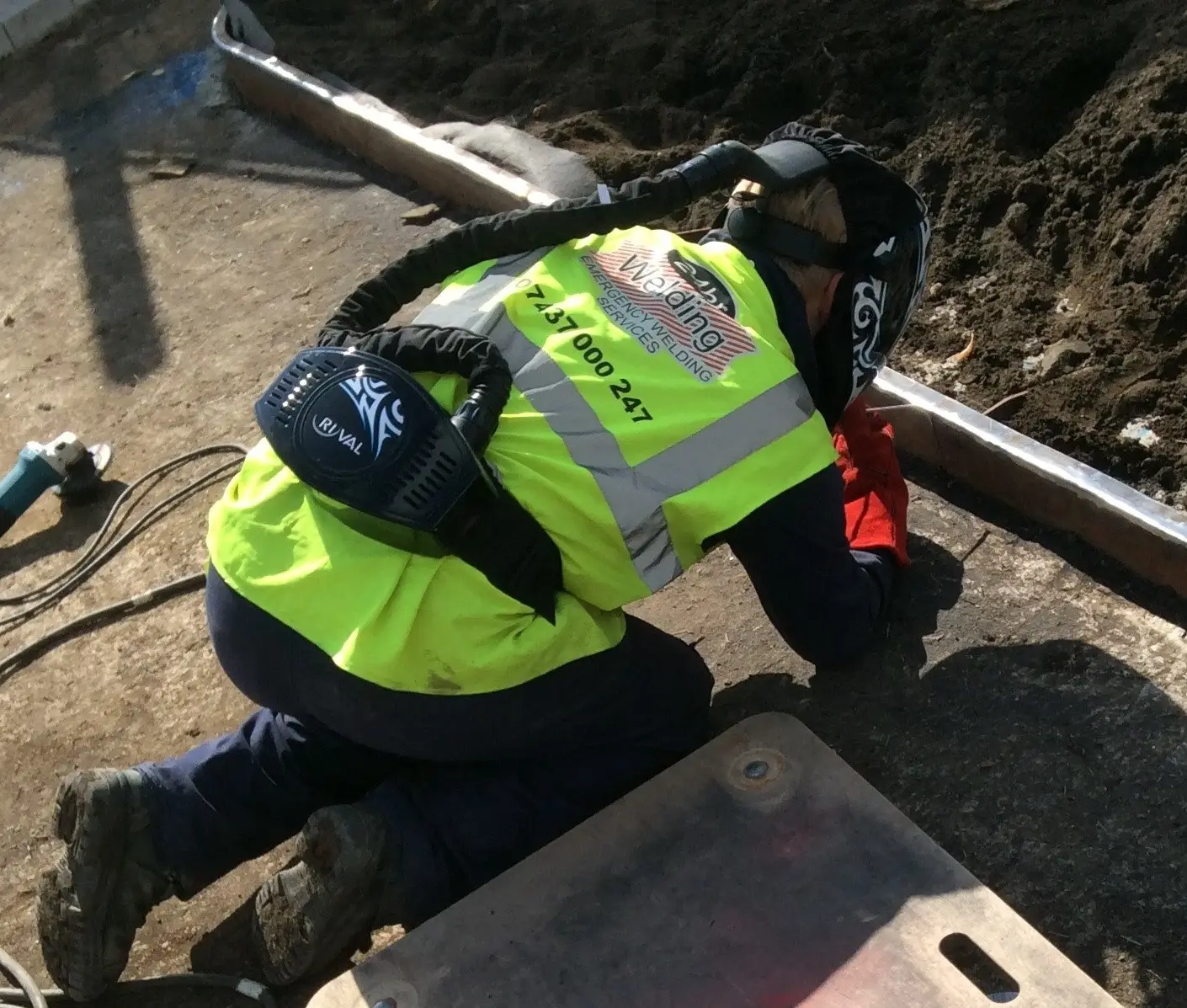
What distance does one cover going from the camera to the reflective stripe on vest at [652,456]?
2.28m

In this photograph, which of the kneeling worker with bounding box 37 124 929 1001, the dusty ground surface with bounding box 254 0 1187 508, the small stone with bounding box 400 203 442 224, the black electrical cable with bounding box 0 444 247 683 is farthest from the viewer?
the small stone with bounding box 400 203 442 224

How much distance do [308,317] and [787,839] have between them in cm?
285

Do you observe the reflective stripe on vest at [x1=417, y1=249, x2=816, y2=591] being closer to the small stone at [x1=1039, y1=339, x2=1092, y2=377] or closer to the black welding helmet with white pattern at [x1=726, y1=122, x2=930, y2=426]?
the black welding helmet with white pattern at [x1=726, y1=122, x2=930, y2=426]

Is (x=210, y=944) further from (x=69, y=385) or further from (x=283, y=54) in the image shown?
(x=283, y=54)

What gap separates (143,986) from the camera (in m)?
2.63

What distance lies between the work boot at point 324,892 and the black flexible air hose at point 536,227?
2.95 ft

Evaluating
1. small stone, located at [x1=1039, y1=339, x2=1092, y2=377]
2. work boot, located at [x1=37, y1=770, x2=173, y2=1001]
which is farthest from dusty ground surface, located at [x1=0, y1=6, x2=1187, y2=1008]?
small stone, located at [x1=1039, y1=339, x2=1092, y2=377]

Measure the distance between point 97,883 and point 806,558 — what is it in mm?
1425

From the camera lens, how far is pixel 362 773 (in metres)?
2.65

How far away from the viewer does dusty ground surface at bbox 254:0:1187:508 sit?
3.43 m

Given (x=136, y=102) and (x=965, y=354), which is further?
(x=136, y=102)

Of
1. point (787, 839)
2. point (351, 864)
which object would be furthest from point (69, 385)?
point (787, 839)

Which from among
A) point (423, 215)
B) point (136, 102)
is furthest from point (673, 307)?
point (136, 102)

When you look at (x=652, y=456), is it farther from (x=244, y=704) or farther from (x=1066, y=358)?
(x=1066, y=358)
